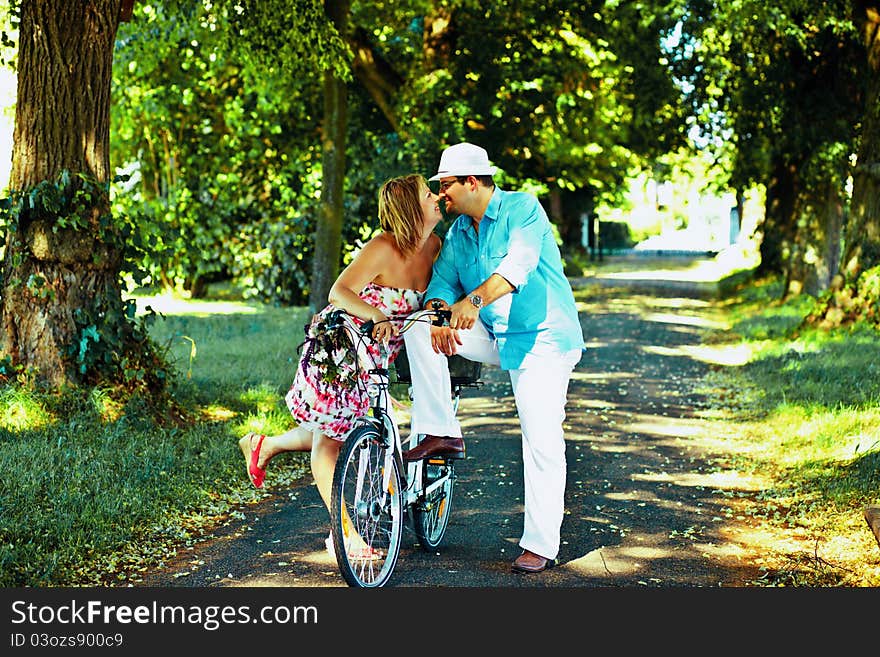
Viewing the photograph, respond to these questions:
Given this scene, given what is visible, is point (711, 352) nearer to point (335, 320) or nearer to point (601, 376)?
point (601, 376)

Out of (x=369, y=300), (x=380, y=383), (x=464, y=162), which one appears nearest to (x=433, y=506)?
(x=380, y=383)

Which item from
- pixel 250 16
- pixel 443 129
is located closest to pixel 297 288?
pixel 443 129

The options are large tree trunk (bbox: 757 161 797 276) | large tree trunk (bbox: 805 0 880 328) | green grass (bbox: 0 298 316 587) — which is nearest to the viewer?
green grass (bbox: 0 298 316 587)

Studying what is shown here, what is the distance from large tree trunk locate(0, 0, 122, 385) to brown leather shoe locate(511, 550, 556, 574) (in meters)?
4.56

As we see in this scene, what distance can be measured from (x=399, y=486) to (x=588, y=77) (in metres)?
20.0

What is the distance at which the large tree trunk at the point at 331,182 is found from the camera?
18656 millimetres

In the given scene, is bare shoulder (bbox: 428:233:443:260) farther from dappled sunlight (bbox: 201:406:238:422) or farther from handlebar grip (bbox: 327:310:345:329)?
dappled sunlight (bbox: 201:406:238:422)

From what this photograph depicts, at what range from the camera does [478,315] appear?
5969 mm

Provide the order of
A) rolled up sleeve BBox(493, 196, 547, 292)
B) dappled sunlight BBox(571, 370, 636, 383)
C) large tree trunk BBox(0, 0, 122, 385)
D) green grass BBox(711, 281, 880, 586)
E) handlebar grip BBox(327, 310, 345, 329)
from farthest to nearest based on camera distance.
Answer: dappled sunlight BBox(571, 370, 636, 383) → large tree trunk BBox(0, 0, 122, 385) → green grass BBox(711, 281, 880, 586) → rolled up sleeve BBox(493, 196, 547, 292) → handlebar grip BBox(327, 310, 345, 329)

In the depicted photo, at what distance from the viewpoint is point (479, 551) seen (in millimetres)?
6684

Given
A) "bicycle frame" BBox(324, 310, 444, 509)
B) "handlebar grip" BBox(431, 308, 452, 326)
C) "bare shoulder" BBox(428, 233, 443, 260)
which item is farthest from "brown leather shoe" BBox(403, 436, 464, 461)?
"bare shoulder" BBox(428, 233, 443, 260)

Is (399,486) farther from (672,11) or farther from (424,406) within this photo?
(672,11)

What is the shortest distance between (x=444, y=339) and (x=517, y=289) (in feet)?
1.60

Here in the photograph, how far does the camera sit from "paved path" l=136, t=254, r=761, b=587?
6.18m
